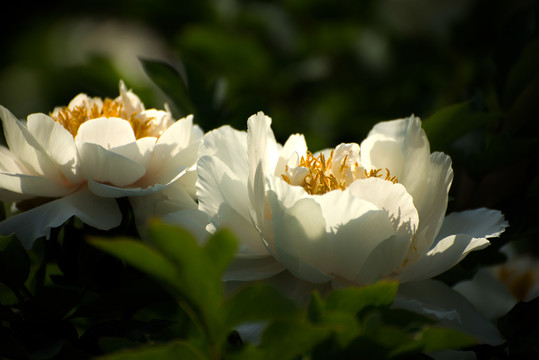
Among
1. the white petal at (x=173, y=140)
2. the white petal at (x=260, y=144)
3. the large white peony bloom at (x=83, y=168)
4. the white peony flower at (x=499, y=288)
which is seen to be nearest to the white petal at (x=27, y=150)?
the large white peony bloom at (x=83, y=168)

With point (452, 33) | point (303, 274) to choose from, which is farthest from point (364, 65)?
point (303, 274)

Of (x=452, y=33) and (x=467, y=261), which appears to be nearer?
(x=467, y=261)

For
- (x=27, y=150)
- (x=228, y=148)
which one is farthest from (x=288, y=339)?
(x=27, y=150)

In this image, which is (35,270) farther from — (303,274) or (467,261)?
(467,261)

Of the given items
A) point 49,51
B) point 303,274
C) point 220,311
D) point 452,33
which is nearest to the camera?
point 220,311

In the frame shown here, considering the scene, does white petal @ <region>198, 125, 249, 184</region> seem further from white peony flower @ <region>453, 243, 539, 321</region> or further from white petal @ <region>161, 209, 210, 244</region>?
white peony flower @ <region>453, 243, 539, 321</region>

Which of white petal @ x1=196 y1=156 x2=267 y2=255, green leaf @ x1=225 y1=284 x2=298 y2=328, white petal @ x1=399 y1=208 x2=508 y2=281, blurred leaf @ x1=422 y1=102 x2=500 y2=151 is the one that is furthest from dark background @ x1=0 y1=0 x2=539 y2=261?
green leaf @ x1=225 y1=284 x2=298 y2=328

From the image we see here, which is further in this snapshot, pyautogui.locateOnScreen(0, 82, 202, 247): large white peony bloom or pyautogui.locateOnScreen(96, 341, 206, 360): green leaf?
pyautogui.locateOnScreen(0, 82, 202, 247): large white peony bloom

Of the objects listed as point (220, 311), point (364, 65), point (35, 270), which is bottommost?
point (35, 270)
